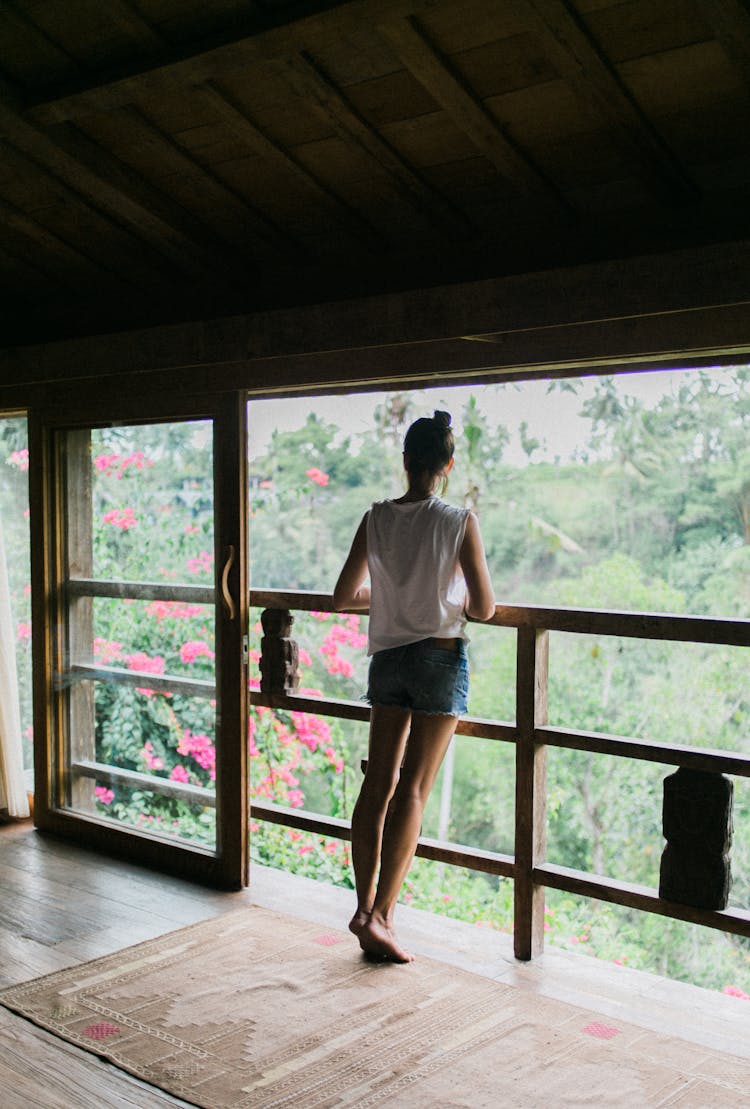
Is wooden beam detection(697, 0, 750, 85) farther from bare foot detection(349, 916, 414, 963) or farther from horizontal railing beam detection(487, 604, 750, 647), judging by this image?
bare foot detection(349, 916, 414, 963)

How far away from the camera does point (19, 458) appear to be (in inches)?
200

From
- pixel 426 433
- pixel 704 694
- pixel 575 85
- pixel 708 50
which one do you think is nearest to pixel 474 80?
pixel 575 85

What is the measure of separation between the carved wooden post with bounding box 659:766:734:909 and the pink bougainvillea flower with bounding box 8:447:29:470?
11.2ft

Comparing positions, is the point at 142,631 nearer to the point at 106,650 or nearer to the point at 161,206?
the point at 106,650

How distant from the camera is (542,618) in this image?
→ 3.20m

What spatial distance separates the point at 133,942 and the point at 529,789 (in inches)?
52.7

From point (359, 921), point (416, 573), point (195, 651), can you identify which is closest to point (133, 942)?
point (359, 921)

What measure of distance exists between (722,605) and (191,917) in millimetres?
5269

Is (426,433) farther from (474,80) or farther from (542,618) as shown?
(474,80)

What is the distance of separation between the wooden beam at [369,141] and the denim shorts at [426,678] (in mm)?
1219

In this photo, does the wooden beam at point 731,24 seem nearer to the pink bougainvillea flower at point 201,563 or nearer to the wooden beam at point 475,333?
the wooden beam at point 475,333

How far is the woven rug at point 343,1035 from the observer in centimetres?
247

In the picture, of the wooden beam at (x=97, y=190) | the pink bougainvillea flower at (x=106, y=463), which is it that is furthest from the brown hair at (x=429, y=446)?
the pink bougainvillea flower at (x=106, y=463)

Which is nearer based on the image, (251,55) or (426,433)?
(251,55)
